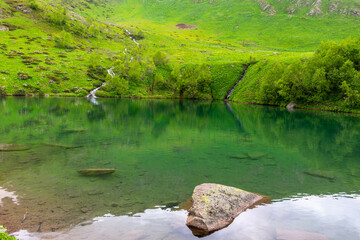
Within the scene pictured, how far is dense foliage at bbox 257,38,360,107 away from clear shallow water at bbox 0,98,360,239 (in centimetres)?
5206

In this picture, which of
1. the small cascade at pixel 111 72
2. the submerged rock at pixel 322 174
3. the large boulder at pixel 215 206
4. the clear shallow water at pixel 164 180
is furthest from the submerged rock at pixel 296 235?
the small cascade at pixel 111 72

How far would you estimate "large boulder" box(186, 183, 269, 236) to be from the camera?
45.0ft

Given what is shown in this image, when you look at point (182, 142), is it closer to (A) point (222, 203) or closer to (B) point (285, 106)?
(A) point (222, 203)

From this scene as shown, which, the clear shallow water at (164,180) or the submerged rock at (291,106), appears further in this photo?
the submerged rock at (291,106)

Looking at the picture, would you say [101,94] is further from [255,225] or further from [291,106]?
[255,225]

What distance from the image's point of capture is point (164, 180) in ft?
68.8

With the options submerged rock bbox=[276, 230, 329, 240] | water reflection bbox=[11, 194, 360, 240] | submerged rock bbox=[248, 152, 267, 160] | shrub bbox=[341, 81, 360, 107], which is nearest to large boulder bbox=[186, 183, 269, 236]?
water reflection bbox=[11, 194, 360, 240]

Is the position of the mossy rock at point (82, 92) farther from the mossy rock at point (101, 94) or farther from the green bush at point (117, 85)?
the green bush at point (117, 85)

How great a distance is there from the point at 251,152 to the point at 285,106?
81.4 metres

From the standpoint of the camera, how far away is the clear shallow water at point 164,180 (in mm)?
13773

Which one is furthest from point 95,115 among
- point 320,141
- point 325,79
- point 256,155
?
point 325,79

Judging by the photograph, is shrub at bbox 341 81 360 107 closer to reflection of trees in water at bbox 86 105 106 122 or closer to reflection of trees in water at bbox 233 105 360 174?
reflection of trees in water at bbox 233 105 360 174

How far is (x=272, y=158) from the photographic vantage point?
29.1m

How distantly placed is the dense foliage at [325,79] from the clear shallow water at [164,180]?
52063 mm
